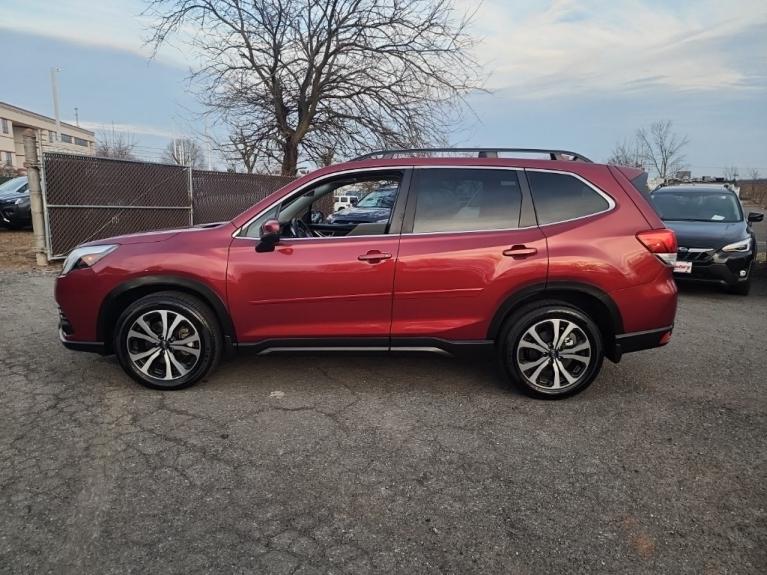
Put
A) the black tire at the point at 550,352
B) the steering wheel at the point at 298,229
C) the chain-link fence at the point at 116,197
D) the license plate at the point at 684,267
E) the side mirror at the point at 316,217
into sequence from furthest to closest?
the chain-link fence at the point at 116,197
the license plate at the point at 684,267
the side mirror at the point at 316,217
the steering wheel at the point at 298,229
the black tire at the point at 550,352

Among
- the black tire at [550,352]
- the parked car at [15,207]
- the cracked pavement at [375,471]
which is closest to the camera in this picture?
the cracked pavement at [375,471]

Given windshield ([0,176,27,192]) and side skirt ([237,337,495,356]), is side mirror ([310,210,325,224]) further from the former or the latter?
windshield ([0,176,27,192])

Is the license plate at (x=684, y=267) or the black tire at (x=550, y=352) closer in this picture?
the black tire at (x=550, y=352)

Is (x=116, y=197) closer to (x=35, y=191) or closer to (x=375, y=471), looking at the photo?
(x=35, y=191)

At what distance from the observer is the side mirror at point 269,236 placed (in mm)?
3604

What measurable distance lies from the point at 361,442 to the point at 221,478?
2.76ft

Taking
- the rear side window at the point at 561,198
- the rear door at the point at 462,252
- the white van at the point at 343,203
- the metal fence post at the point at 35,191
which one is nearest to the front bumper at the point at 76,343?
the rear door at the point at 462,252

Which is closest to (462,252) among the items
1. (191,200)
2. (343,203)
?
(191,200)

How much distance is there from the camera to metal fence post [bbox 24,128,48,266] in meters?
8.27

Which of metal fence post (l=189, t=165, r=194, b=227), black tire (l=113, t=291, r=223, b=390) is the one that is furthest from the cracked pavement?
metal fence post (l=189, t=165, r=194, b=227)

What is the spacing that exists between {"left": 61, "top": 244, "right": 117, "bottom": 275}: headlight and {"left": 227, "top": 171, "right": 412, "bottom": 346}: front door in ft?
3.20

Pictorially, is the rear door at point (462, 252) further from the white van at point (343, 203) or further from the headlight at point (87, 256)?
the white van at point (343, 203)

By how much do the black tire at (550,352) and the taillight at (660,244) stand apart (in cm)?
66

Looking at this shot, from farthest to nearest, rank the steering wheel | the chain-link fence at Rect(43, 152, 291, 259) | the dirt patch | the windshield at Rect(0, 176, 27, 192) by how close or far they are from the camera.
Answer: the windshield at Rect(0, 176, 27, 192)
the dirt patch
the chain-link fence at Rect(43, 152, 291, 259)
the steering wheel
